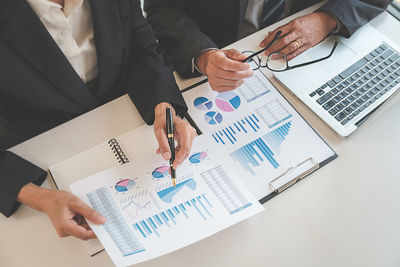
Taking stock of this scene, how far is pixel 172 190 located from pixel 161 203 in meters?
0.04

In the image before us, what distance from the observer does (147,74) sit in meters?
1.02

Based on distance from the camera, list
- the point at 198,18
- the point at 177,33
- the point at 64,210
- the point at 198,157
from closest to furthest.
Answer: the point at 64,210, the point at 198,157, the point at 177,33, the point at 198,18

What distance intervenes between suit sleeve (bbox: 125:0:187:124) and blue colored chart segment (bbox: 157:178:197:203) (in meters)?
0.23

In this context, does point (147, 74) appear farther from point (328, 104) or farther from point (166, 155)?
point (328, 104)

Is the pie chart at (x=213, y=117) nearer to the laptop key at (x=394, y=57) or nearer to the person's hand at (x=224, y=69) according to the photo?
the person's hand at (x=224, y=69)

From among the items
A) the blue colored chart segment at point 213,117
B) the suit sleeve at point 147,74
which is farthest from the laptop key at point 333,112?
the suit sleeve at point 147,74

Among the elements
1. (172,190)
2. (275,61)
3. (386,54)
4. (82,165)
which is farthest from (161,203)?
(386,54)

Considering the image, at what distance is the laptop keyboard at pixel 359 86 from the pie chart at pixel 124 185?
607 millimetres

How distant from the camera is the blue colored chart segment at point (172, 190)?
2.68 ft

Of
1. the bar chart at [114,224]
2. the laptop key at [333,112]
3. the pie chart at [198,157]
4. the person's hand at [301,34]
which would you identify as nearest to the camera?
the bar chart at [114,224]

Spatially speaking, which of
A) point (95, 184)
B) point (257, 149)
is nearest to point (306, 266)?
point (257, 149)

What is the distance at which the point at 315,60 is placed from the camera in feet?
3.47

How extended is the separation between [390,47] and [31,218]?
48.2 inches

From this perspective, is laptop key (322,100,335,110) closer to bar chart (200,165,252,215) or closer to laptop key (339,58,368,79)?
laptop key (339,58,368,79)
